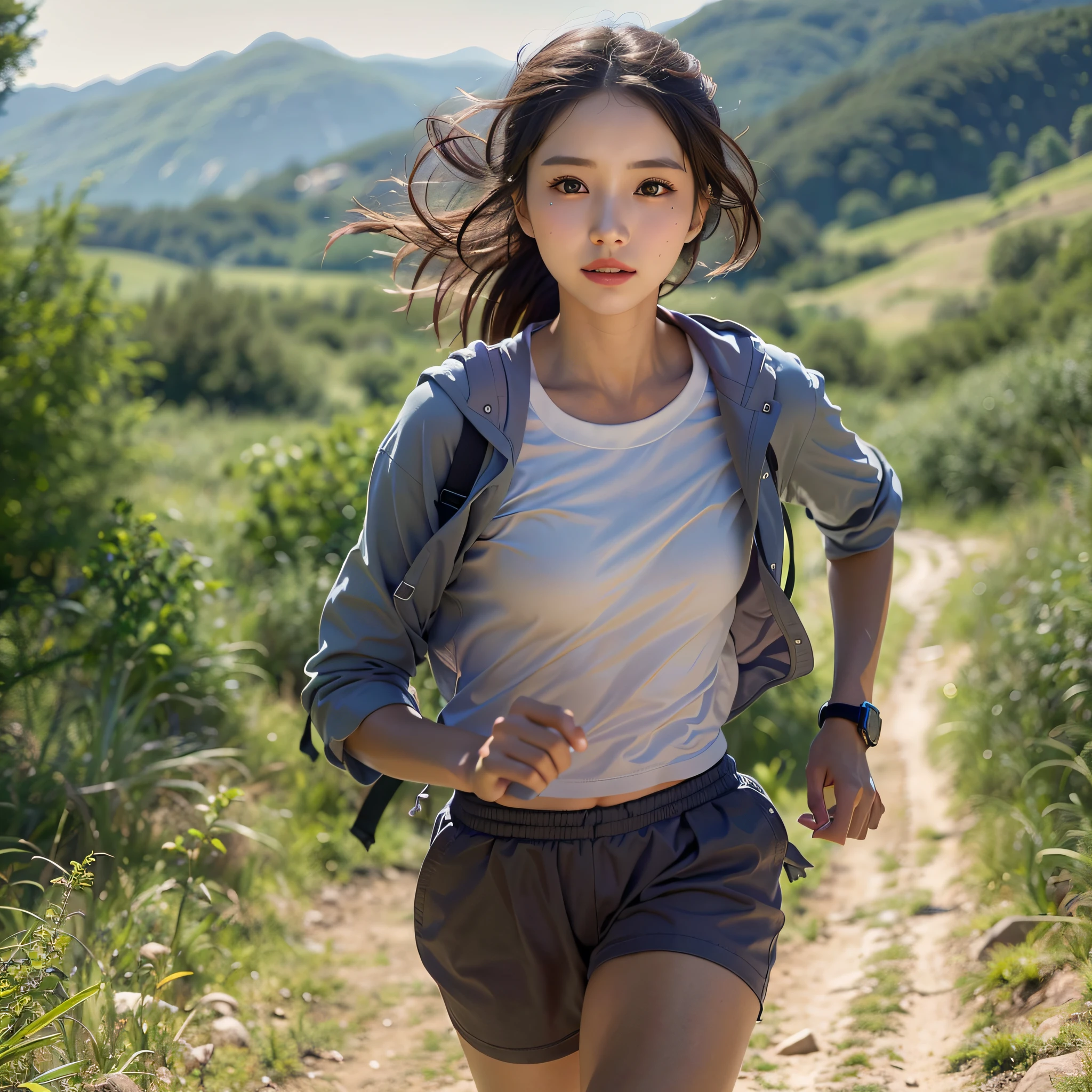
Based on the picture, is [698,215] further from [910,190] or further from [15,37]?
[910,190]

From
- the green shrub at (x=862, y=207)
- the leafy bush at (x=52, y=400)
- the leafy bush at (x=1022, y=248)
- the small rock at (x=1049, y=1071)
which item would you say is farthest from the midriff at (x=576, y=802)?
the green shrub at (x=862, y=207)

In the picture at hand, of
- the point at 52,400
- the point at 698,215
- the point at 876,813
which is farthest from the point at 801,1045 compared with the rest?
the point at 52,400

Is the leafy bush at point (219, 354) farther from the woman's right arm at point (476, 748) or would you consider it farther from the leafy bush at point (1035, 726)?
the woman's right arm at point (476, 748)

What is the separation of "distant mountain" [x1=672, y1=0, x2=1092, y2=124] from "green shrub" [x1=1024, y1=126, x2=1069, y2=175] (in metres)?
1.25

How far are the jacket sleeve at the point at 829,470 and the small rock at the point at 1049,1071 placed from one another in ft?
4.14

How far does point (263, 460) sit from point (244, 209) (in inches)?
4619

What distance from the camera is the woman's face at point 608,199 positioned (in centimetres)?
182

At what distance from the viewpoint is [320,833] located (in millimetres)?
4613

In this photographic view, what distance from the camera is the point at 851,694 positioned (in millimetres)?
2020

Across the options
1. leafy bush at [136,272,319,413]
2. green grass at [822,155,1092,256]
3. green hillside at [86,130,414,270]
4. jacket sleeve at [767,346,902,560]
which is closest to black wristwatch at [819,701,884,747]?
jacket sleeve at [767,346,902,560]

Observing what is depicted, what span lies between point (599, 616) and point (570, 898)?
1.57ft

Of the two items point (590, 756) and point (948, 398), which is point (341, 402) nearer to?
point (948, 398)

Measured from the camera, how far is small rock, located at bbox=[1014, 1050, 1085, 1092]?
7.63 feet

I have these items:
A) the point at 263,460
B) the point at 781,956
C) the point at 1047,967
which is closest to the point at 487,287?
the point at 1047,967
